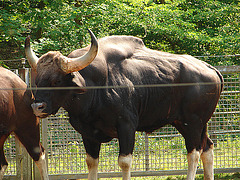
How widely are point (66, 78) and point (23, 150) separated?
2.68m

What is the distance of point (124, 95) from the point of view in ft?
14.7

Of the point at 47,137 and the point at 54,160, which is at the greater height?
the point at 47,137

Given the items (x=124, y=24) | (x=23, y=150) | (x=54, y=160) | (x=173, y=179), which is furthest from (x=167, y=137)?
(x=124, y=24)

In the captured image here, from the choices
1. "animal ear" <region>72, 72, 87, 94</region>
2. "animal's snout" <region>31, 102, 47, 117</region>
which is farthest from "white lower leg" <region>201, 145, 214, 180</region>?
"animal's snout" <region>31, 102, 47, 117</region>

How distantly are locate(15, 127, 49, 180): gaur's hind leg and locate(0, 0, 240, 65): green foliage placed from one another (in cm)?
576

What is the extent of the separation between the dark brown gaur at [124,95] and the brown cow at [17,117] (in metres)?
0.98

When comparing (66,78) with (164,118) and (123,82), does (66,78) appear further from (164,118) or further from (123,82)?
(164,118)

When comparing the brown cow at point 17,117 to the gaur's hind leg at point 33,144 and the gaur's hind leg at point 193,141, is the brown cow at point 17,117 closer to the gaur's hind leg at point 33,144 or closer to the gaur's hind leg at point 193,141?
the gaur's hind leg at point 33,144

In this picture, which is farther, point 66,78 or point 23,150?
point 23,150

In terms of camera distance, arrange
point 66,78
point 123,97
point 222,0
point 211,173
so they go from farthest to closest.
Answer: point 222,0 < point 211,173 < point 123,97 < point 66,78

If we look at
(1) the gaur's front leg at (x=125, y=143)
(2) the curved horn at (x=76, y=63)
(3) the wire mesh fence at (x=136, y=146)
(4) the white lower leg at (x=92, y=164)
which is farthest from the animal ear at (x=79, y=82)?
(3) the wire mesh fence at (x=136, y=146)

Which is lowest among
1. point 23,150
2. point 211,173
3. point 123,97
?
point 23,150

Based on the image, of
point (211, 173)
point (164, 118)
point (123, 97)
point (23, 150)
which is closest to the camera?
point (123, 97)

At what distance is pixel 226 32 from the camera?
41.9ft
